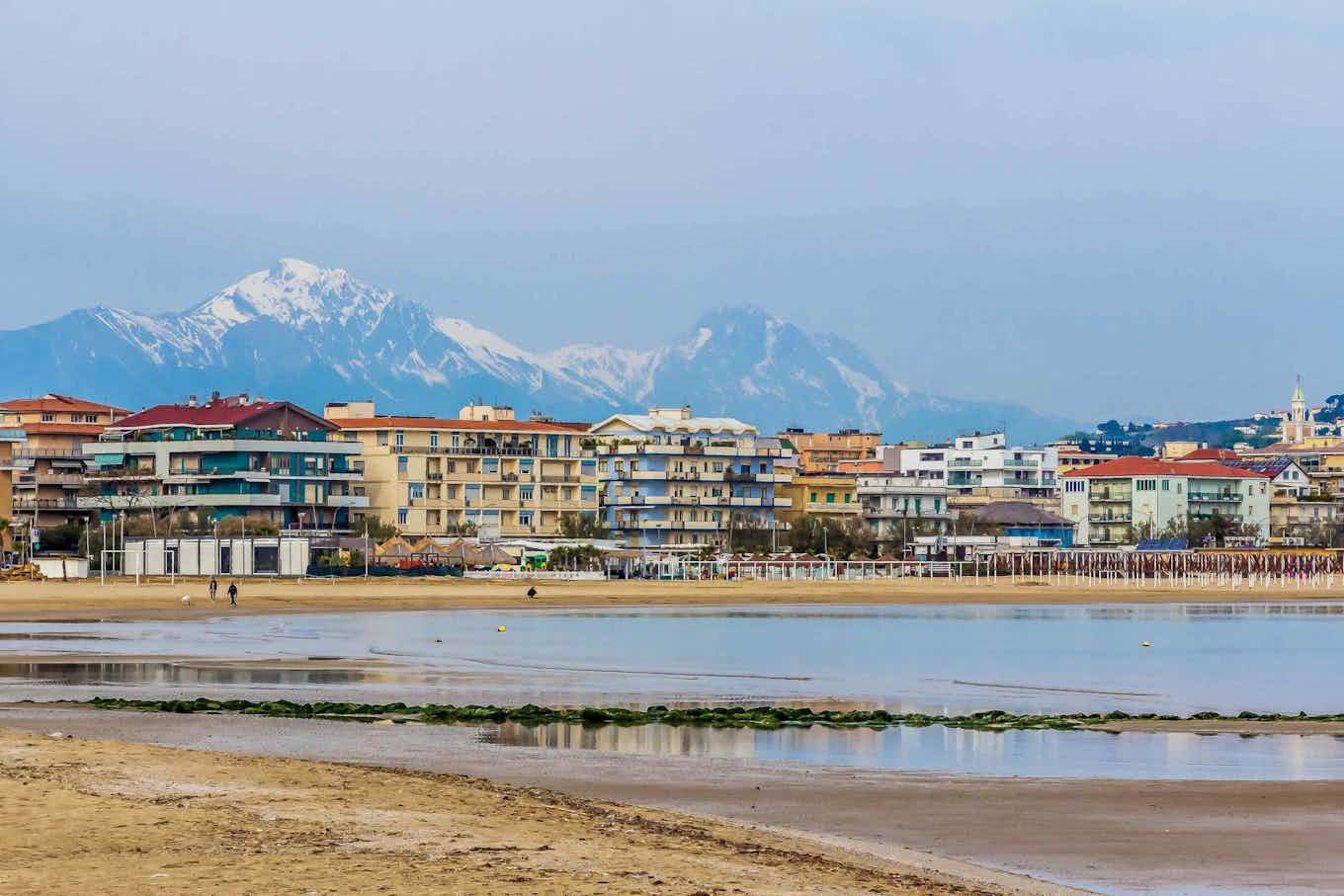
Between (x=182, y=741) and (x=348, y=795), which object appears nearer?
(x=348, y=795)

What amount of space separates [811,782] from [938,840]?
13.2ft

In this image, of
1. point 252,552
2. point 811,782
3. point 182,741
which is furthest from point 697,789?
point 252,552

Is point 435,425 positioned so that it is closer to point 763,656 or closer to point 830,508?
point 830,508

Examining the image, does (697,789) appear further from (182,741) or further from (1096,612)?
(1096,612)

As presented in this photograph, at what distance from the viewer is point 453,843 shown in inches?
569

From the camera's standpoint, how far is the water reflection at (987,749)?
2241 cm

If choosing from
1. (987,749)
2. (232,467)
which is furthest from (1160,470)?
(987,749)

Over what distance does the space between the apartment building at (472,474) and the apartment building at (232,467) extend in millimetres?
2031

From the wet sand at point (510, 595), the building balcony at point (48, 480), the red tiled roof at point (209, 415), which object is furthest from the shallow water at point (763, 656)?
the building balcony at point (48, 480)

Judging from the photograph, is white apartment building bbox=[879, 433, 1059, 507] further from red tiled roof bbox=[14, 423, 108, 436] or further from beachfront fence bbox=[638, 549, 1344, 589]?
red tiled roof bbox=[14, 423, 108, 436]

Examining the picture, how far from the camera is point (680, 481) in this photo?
415 ft

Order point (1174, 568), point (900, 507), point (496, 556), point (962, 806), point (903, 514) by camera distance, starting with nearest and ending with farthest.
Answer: point (962, 806), point (496, 556), point (1174, 568), point (903, 514), point (900, 507)

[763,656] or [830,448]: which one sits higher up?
[830,448]

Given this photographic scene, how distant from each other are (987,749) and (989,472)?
137979mm
